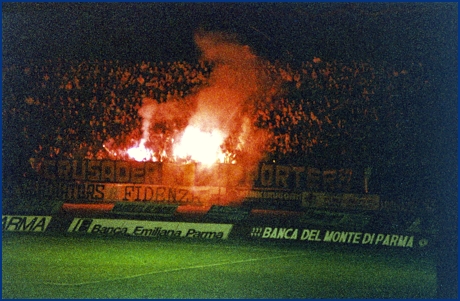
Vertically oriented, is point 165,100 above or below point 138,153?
above

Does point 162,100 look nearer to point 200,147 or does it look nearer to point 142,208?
point 200,147

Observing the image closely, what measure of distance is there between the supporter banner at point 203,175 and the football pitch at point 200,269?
26.7 inches

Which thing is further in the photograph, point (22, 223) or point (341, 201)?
point (22, 223)

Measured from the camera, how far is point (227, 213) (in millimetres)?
7570

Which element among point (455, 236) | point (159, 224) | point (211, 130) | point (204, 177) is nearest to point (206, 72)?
point (211, 130)

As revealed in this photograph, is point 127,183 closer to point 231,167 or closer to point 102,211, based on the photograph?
point 102,211

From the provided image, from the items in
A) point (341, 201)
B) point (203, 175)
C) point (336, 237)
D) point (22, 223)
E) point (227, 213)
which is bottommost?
point (336, 237)

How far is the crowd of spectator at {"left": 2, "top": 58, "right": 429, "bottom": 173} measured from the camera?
24.6ft

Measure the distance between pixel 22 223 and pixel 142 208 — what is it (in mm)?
1398

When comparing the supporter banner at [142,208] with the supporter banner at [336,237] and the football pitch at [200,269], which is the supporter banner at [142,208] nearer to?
the football pitch at [200,269]

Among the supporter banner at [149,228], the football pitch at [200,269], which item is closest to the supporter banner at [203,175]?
the supporter banner at [149,228]

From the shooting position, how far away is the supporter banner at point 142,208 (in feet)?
24.9

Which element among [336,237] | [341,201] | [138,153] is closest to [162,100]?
[138,153]

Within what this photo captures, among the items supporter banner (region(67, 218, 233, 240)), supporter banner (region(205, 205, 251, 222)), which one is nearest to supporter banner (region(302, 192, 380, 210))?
supporter banner (region(205, 205, 251, 222))
